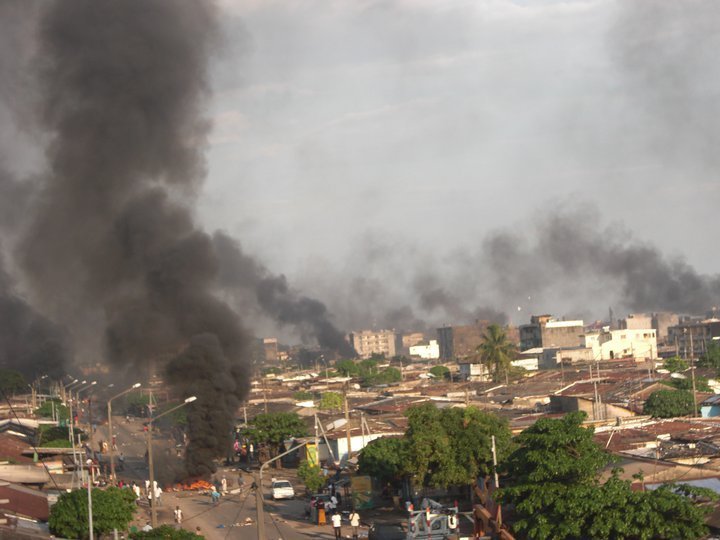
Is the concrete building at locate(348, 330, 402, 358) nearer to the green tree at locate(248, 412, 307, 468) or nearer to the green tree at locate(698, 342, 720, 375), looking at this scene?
the green tree at locate(698, 342, 720, 375)

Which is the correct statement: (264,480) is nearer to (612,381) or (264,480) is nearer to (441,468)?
(441,468)

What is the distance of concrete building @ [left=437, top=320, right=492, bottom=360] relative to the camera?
5958 inches

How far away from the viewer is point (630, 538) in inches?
683

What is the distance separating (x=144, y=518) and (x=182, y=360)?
14.6m

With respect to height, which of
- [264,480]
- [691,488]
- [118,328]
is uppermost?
[118,328]

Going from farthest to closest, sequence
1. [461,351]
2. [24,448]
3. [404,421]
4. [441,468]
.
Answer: [461,351]
[404,421]
[24,448]
[441,468]

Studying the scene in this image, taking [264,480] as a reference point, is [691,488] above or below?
above

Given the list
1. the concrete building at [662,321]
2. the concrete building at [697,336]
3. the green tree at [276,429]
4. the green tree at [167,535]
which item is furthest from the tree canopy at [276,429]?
the concrete building at [662,321]

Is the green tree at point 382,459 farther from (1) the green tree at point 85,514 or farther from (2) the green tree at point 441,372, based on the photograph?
(2) the green tree at point 441,372

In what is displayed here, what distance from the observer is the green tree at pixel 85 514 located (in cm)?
2306

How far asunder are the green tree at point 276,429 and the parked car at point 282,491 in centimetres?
921

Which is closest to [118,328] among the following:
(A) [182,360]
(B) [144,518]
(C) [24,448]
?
(A) [182,360]

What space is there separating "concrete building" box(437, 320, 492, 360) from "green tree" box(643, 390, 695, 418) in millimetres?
104940

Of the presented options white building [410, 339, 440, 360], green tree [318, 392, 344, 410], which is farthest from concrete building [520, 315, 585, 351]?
white building [410, 339, 440, 360]
